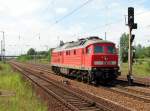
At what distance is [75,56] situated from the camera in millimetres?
29734

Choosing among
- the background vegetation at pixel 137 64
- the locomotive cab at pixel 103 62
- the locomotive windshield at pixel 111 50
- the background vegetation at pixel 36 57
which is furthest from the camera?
the background vegetation at pixel 36 57

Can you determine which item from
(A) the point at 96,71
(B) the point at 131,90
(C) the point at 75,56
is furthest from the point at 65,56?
(B) the point at 131,90

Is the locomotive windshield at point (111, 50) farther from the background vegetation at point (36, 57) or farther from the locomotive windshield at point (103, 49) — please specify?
the background vegetation at point (36, 57)

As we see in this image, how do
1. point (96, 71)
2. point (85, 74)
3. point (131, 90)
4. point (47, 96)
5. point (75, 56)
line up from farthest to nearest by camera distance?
1. point (75, 56)
2. point (85, 74)
3. point (96, 71)
4. point (131, 90)
5. point (47, 96)

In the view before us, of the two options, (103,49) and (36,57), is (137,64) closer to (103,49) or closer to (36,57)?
(103,49)

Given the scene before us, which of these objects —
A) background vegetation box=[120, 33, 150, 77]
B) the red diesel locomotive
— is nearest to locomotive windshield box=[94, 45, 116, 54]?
the red diesel locomotive

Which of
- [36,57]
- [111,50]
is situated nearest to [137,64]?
[111,50]

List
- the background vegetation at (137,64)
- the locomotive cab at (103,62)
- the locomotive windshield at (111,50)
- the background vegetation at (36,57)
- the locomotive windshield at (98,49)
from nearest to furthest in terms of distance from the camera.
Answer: the locomotive cab at (103,62) < the locomotive windshield at (98,49) < the locomotive windshield at (111,50) < the background vegetation at (137,64) < the background vegetation at (36,57)

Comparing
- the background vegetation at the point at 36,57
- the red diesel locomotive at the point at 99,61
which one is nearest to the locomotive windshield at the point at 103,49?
the red diesel locomotive at the point at 99,61

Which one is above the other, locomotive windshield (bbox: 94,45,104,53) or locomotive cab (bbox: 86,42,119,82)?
locomotive windshield (bbox: 94,45,104,53)

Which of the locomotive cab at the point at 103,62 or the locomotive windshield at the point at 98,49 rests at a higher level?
the locomotive windshield at the point at 98,49

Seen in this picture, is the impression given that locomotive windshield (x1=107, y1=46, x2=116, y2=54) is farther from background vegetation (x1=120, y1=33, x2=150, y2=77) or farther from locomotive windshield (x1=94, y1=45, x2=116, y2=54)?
background vegetation (x1=120, y1=33, x2=150, y2=77)

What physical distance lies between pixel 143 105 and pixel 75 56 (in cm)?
1425

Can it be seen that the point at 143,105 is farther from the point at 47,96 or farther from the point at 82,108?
the point at 47,96
